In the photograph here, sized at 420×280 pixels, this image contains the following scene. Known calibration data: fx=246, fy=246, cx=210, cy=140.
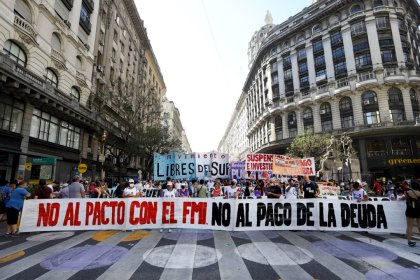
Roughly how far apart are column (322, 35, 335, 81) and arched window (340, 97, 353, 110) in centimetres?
459

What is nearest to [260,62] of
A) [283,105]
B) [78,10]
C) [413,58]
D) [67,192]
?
[283,105]

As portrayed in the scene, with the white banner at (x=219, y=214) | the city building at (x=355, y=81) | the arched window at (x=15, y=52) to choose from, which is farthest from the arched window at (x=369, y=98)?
the arched window at (x=15, y=52)

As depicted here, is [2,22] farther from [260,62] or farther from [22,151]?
[260,62]

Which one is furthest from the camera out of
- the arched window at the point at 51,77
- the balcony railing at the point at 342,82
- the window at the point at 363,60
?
the balcony railing at the point at 342,82

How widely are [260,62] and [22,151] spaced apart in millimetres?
55497

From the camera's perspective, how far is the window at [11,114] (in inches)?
617

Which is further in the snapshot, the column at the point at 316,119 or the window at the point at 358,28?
the column at the point at 316,119

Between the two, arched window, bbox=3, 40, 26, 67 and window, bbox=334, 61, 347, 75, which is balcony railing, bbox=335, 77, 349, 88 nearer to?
window, bbox=334, 61, 347, 75

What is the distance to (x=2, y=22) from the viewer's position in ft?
51.7

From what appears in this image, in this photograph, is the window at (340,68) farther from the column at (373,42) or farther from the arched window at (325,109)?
the arched window at (325,109)

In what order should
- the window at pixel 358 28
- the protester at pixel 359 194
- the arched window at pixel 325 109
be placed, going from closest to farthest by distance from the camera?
the protester at pixel 359 194, the window at pixel 358 28, the arched window at pixel 325 109

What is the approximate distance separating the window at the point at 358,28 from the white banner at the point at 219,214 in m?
43.2

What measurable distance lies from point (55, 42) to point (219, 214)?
74.0 ft

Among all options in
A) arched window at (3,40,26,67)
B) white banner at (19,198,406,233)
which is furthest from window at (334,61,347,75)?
arched window at (3,40,26,67)
